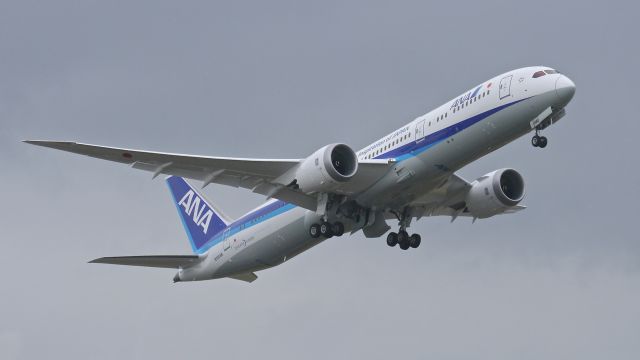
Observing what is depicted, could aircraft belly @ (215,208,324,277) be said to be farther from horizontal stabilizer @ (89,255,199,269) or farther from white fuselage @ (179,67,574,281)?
horizontal stabilizer @ (89,255,199,269)

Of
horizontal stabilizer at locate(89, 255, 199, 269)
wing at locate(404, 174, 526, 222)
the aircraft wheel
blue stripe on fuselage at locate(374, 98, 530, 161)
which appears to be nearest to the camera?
the aircraft wheel

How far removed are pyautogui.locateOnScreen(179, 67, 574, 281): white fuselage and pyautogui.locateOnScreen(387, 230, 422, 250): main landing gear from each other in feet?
7.69

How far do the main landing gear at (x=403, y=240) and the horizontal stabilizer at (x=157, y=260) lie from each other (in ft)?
31.4

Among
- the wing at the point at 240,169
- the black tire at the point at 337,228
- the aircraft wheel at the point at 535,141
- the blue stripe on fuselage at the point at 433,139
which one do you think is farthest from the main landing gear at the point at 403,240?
the aircraft wheel at the point at 535,141

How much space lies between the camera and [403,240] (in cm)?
4544

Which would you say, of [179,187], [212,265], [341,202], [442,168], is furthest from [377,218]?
[179,187]


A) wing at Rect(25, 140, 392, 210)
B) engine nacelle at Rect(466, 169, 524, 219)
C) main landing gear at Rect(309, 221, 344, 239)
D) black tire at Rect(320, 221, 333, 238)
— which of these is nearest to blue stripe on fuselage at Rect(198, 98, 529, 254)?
wing at Rect(25, 140, 392, 210)

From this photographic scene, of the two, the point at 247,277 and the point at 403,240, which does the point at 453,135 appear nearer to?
the point at 403,240

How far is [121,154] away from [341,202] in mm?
8566

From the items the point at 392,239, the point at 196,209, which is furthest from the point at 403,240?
the point at 196,209

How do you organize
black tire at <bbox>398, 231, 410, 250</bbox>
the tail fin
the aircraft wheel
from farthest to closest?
the tail fin, black tire at <bbox>398, 231, 410, 250</bbox>, the aircraft wheel

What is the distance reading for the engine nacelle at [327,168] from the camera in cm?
3962

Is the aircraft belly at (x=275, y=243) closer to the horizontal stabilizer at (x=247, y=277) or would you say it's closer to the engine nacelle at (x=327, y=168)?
the horizontal stabilizer at (x=247, y=277)

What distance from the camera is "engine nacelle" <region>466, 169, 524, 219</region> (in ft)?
147
